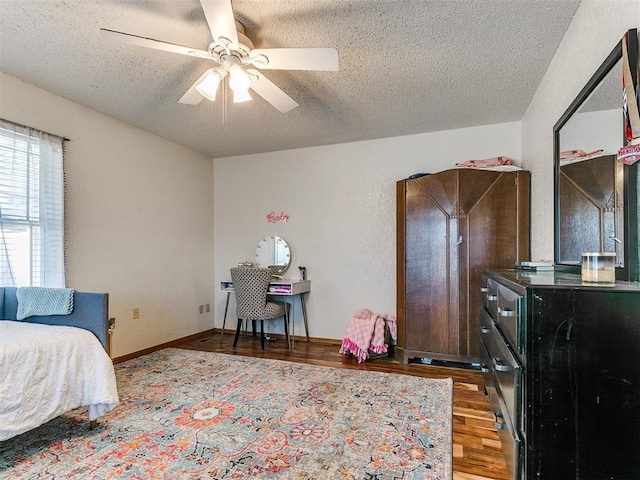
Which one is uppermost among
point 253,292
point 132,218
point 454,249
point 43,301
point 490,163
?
point 490,163

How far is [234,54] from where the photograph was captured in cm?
184

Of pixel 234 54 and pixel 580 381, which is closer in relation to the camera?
pixel 580 381

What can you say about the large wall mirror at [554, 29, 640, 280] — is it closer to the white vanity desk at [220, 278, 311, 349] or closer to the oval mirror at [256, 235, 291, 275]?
the white vanity desk at [220, 278, 311, 349]

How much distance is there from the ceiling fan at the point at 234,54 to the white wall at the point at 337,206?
1999 millimetres

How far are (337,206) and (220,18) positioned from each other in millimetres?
2647

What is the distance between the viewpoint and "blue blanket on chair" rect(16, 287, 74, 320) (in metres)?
2.01

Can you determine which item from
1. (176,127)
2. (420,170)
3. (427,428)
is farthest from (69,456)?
(420,170)

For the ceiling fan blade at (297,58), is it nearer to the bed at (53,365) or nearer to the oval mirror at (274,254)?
the bed at (53,365)

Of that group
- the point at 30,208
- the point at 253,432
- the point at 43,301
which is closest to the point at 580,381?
the point at 253,432

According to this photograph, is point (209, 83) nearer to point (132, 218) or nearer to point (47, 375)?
point (47, 375)

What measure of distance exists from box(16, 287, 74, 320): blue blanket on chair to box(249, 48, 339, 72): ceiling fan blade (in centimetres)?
179

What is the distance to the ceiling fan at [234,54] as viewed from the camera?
5.18 feet

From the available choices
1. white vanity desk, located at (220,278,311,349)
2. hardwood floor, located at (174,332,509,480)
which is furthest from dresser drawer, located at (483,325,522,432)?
white vanity desk, located at (220,278,311,349)

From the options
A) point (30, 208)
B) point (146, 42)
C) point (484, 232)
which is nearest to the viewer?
point (146, 42)
